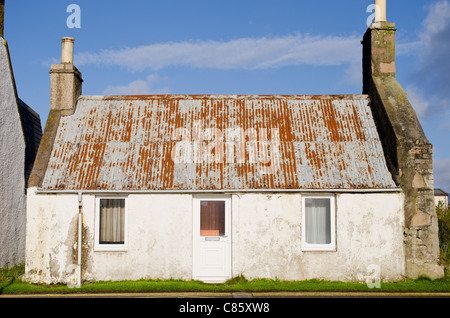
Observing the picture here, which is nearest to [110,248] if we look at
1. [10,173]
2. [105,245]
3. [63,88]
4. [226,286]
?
[105,245]

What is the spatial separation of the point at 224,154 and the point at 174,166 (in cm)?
154

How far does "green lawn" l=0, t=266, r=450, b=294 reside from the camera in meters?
11.4

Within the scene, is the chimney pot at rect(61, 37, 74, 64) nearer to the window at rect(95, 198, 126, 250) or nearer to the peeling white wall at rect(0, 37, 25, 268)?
the peeling white wall at rect(0, 37, 25, 268)

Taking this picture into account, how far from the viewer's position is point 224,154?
533 inches

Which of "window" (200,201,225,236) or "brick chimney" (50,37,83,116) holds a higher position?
"brick chimney" (50,37,83,116)

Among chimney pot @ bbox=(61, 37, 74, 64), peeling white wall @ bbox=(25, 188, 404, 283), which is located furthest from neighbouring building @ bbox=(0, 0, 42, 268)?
peeling white wall @ bbox=(25, 188, 404, 283)

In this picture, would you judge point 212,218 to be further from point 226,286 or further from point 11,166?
point 11,166

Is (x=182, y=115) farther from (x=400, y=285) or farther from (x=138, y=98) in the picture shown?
(x=400, y=285)

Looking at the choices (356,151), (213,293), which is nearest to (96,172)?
(213,293)

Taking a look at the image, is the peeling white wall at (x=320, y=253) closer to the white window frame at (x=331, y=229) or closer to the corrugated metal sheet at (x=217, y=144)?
the white window frame at (x=331, y=229)

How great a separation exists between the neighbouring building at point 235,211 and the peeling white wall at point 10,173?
6.86ft

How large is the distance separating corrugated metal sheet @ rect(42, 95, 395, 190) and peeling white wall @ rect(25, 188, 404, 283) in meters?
0.49

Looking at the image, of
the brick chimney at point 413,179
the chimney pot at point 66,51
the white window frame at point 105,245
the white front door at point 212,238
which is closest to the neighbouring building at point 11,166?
the chimney pot at point 66,51

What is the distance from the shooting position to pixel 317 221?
13.0 meters
